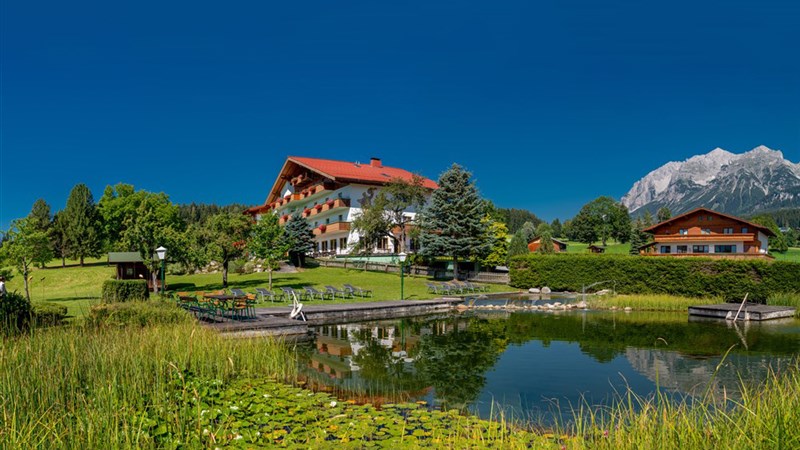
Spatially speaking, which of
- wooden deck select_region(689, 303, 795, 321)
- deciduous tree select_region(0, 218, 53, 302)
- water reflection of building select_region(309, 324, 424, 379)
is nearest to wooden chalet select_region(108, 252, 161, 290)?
deciduous tree select_region(0, 218, 53, 302)

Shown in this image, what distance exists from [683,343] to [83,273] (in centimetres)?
4380

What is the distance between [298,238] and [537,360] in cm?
3372

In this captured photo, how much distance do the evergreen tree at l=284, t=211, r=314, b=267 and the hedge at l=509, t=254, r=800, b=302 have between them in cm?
1818

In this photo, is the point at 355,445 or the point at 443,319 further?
the point at 443,319

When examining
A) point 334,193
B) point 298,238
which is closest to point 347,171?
point 334,193

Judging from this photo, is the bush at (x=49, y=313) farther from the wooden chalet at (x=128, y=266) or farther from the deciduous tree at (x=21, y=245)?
the wooden chalet at (x=128, y=266)

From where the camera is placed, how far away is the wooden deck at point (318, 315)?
14.1 m

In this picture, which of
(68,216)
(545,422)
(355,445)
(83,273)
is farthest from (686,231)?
(68,216)

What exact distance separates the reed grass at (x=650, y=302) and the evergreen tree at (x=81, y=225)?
47.4 metres

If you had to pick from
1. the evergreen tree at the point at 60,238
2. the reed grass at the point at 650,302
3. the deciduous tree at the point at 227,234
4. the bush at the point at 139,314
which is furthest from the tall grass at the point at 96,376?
the evergreen tree at the point at 60,238

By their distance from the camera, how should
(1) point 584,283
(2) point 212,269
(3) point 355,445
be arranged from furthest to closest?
1. (2) point 212,269
2. (1) point 584,283
3. (3) point 355,445

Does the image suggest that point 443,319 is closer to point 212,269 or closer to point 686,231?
point 212,269

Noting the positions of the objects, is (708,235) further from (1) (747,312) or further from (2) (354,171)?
(2) (354,171)

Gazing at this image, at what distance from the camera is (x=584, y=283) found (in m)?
31.5
